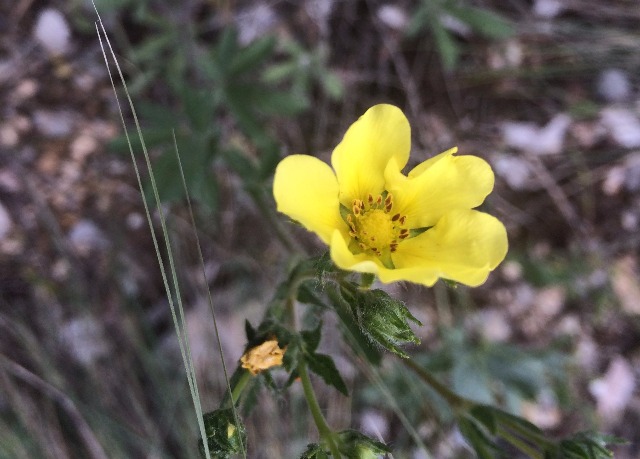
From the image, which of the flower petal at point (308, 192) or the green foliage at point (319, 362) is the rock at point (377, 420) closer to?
→ the green foliage at point (319, 362)

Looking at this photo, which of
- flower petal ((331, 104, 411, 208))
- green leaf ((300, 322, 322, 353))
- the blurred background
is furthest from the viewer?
the blurred background

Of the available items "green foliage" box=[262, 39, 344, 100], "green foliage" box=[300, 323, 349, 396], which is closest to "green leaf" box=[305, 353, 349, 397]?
"green foliage" box=[300, 323, 349, 396]

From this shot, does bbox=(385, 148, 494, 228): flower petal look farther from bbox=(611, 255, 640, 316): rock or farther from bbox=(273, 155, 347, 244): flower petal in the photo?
bbox=(611, 255, 640, 316): rock

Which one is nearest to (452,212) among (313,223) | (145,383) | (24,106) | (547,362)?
(313,223)

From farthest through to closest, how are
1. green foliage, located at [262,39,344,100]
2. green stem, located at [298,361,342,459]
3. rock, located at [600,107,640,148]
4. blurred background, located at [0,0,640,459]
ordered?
rock, located at [600,107,640,148] < green foliage, located at [262,39,344,100] < blurred background, located at [0,0,640,459] < green stem, located at [298,361,342,459]

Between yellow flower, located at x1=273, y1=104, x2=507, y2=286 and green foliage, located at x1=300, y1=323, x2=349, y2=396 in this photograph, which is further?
green foliage, located at x1=300, y1=323, x2=349, y2=396

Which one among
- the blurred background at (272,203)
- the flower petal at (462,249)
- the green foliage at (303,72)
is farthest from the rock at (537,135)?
the flower petal at (462,249)
